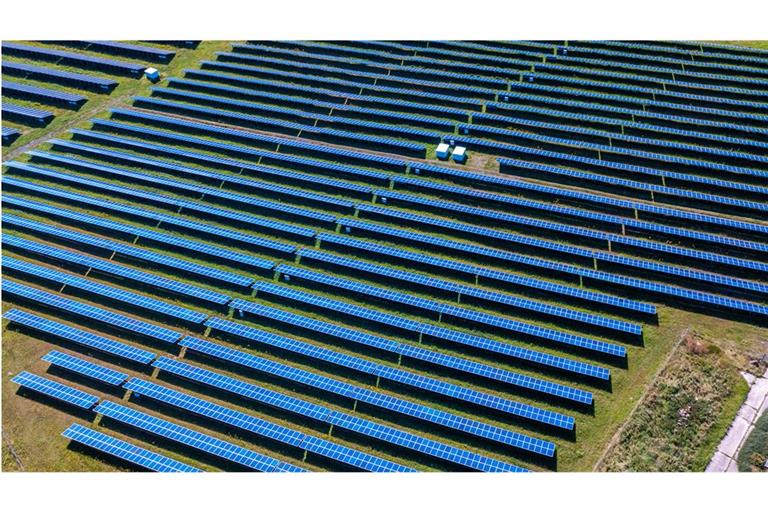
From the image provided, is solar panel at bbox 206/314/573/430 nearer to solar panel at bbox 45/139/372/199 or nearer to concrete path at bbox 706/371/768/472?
concrete path at bbox 706/371/768/472

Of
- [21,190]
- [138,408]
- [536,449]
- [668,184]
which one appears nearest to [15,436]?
[138,408]

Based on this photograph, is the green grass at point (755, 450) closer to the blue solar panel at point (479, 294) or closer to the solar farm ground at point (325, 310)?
the solar farm ground at point (325, 310)

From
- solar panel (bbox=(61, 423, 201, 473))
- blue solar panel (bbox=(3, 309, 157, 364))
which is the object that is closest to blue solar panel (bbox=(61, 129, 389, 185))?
blue solar panel (bbox=(3, 309, 157, 364))

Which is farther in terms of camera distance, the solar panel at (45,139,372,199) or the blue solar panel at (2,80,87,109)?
the blue solar panel at (2,80,87,109)

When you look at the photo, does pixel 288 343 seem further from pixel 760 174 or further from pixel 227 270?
pixel 760 174

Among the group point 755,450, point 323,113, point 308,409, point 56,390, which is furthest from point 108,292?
point 755,450
